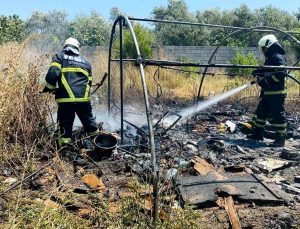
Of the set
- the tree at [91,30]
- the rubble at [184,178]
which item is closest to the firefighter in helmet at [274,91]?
the rubble at [184,178]

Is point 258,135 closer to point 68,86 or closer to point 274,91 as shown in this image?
point 274,91

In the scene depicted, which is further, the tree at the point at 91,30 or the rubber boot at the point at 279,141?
the tree at the point at 91,30

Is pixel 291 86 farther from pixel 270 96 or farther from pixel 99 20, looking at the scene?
pixel 99 20

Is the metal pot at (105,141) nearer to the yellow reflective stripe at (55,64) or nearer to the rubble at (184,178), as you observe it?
the rubble at (184,178)

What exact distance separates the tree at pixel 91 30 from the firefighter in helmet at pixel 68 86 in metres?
28.3

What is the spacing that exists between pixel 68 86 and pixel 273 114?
4136 millimetres

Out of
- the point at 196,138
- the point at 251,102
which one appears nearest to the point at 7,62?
the point at 196,138

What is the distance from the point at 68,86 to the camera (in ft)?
20.6

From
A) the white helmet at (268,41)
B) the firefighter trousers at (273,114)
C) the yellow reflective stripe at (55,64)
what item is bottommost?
the firefighter trousers at (273,114)

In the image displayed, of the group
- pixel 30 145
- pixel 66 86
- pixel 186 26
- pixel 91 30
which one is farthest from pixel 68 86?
pixel 91 30

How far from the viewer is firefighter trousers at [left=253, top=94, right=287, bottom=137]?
7.72 meters

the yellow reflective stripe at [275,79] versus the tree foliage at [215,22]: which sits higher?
the tree foliage at [215,22]

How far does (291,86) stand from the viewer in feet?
52.3

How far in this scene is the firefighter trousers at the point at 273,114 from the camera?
25.3 ft
